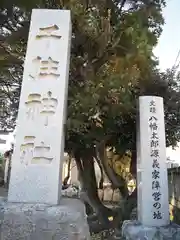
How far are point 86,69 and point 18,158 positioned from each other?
3.85 meters

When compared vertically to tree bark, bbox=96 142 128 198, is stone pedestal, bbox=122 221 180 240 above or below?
below

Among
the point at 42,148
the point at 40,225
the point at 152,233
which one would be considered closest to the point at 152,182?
the point at 152,233

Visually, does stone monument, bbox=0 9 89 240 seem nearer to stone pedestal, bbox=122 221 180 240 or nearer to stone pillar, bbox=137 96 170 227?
stone pedestal, bbox=122 221 180 240

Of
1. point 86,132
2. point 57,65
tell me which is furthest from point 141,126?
point 57,65

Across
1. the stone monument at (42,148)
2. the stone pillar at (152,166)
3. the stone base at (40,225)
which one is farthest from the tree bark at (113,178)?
the stone base at (40,225)

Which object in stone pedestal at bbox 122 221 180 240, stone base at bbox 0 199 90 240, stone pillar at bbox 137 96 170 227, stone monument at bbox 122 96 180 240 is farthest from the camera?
stone pillar at bbox 137 96 170 227

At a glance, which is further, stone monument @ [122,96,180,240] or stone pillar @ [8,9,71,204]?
stone monument @ [122,96,180,240]

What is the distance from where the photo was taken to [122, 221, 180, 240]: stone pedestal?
4124mm

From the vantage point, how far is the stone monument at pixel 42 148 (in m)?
2.17

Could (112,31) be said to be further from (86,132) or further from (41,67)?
(41,67)

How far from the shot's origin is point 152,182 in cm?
463

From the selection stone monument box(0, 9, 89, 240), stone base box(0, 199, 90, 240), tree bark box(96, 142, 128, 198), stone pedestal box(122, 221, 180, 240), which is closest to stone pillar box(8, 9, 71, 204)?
stone monument box(0, 9, 89, 240)

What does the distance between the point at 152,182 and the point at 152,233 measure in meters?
0.84

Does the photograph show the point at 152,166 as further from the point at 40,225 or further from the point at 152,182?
the point at 40,225
